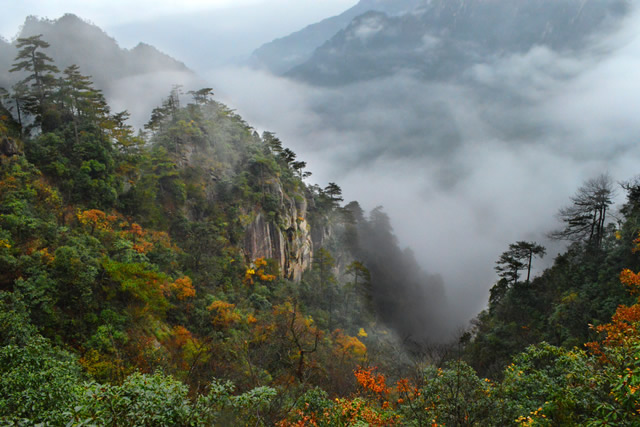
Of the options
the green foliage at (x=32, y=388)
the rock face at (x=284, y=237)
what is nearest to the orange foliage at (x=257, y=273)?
the rock face at (x=284, y=237)

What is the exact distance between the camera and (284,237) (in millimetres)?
48938

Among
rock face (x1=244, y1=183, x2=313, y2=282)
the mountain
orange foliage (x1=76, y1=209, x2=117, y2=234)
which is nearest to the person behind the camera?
orange foliage (x1=76, y1=209, x2=117, y2=234)

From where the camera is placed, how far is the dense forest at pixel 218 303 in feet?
25.6

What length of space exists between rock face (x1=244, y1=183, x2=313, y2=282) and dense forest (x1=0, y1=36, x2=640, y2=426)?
346mm

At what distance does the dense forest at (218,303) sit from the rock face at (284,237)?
35 centimetres

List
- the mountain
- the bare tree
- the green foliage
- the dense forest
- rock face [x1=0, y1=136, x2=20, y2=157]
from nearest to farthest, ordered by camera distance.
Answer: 1. the green foliage
2. the dense forest
3. rock face [x1=0, y1=136, x2=20, y2=157]
4. the bare tree
5. the mountain

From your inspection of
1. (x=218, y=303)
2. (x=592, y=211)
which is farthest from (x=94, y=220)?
(x=592, y=211)

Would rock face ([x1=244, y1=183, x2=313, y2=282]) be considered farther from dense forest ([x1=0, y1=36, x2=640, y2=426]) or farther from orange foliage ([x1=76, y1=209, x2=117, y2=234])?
orange foliage ([x1=76, y1=209, x2=117, y2=234])

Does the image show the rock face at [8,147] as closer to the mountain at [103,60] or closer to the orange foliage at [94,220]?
the orange foliage at [94,220]

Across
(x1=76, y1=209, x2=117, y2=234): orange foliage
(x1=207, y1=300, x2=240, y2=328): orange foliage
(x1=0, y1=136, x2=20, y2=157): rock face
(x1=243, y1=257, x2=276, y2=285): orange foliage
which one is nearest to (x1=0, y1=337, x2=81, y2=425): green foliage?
(x1=207, y1=300, x2=240, y2=328): orange foliage

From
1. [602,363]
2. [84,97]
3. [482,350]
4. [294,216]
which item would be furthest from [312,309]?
[602,363]

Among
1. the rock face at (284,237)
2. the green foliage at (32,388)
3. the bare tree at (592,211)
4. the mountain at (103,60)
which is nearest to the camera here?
the green foliage at (32,388)

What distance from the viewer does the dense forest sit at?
25.6 feet

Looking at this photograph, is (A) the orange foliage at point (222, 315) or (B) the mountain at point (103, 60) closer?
(A) the orange foliage at point (222, 315)
